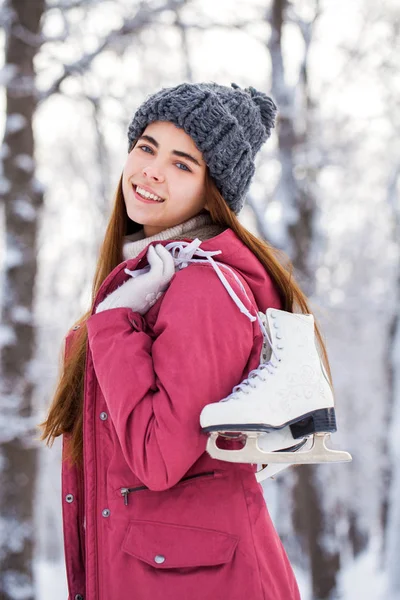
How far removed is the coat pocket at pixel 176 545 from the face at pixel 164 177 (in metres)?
0.97

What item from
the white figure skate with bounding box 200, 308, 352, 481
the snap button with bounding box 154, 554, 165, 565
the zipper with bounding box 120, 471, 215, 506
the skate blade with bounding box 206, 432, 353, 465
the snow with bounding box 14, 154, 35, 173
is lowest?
the snap button with bounding box 154, 554, 165, 565

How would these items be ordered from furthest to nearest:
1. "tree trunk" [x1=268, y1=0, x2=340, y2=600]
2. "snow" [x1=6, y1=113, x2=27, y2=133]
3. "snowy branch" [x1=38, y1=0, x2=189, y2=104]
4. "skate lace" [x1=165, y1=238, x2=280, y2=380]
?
1. "tree trunk" [x1=268, y1=0, x2=340, y2=600]
2. "snowy branch" [x1=38, y1=0, x2=189, y2=104]
3. "snow" [x1=6, y1=113, x2=27, y2=133]
4. "skate lace" [x1=165, y1=238, x2=280, y2=380]

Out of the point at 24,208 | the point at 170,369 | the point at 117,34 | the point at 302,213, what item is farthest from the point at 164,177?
the point at 302,213

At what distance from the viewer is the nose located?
7.34 feet

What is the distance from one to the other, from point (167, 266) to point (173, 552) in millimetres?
781

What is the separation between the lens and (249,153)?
2.39 metres

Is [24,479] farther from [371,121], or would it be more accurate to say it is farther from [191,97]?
[371,121]

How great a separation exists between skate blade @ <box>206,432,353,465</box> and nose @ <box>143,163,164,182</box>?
861 millimetres

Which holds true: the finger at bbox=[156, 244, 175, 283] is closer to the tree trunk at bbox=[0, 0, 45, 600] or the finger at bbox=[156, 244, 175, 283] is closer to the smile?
the smile

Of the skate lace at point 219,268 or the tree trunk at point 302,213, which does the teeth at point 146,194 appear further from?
the tree trunk at point 302,213

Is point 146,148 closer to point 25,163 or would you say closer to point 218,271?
point 218,271

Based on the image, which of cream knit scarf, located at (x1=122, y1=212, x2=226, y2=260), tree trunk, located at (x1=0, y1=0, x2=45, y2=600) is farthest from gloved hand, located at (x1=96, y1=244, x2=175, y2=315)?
tree trunk, located at (x1=0, y1=0, x2=45, y2=600)

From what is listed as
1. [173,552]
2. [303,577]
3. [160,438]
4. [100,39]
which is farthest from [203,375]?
[303,577]

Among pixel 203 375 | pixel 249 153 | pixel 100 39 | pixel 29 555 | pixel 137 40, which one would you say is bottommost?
pixel 29 555
